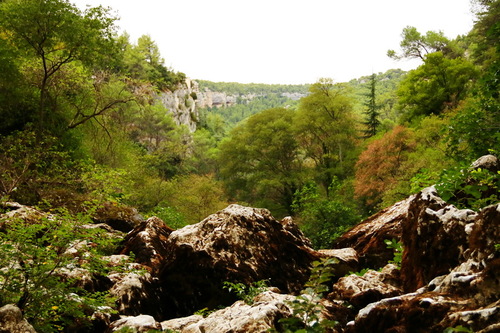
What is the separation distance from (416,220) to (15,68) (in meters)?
15.0

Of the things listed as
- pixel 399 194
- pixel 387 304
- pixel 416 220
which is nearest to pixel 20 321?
pixel 387 304

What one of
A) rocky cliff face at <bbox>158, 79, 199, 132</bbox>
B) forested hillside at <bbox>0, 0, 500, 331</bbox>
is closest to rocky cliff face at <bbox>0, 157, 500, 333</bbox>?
forested hillside at <bbox>0, 0, 500, 331</bbox>

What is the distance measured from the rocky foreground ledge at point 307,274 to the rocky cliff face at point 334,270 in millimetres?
13

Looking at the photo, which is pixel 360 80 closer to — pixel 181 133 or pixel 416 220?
pixel 181 133

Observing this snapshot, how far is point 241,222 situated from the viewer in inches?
335

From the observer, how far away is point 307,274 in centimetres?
848

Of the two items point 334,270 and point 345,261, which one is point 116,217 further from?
point 334,270

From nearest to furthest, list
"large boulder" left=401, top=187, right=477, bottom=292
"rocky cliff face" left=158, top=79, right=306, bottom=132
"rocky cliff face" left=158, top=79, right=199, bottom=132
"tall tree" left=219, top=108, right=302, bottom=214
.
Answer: "large boulder" left=401, top=187, right=477, bottom=292 < "tall tree" left=219, top=108, right=302, bottom=214 < "rocky cliff face" left=158, top=79, right=199, bottom=132 < "rocky cliff face" left=158, top=79, right=306, bottom=132

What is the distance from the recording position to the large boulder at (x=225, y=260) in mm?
7523

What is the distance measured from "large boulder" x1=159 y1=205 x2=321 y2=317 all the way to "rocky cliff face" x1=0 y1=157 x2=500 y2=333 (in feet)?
0.08

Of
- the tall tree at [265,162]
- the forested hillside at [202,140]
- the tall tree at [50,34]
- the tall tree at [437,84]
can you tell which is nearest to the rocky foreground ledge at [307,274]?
the forested hillside at [202,140]

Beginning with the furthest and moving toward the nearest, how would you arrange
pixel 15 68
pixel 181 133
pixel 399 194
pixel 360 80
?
pixel 360 80 < pixel 181 133 < pixel 399 194 < pixel 15 68

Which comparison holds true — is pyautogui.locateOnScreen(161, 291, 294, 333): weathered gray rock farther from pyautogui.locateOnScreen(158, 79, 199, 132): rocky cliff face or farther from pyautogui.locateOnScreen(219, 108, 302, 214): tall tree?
pyautogui.locateOnScreen(158, 79, 199, 132): rocky cliff face

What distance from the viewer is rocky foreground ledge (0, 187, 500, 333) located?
2.97m
